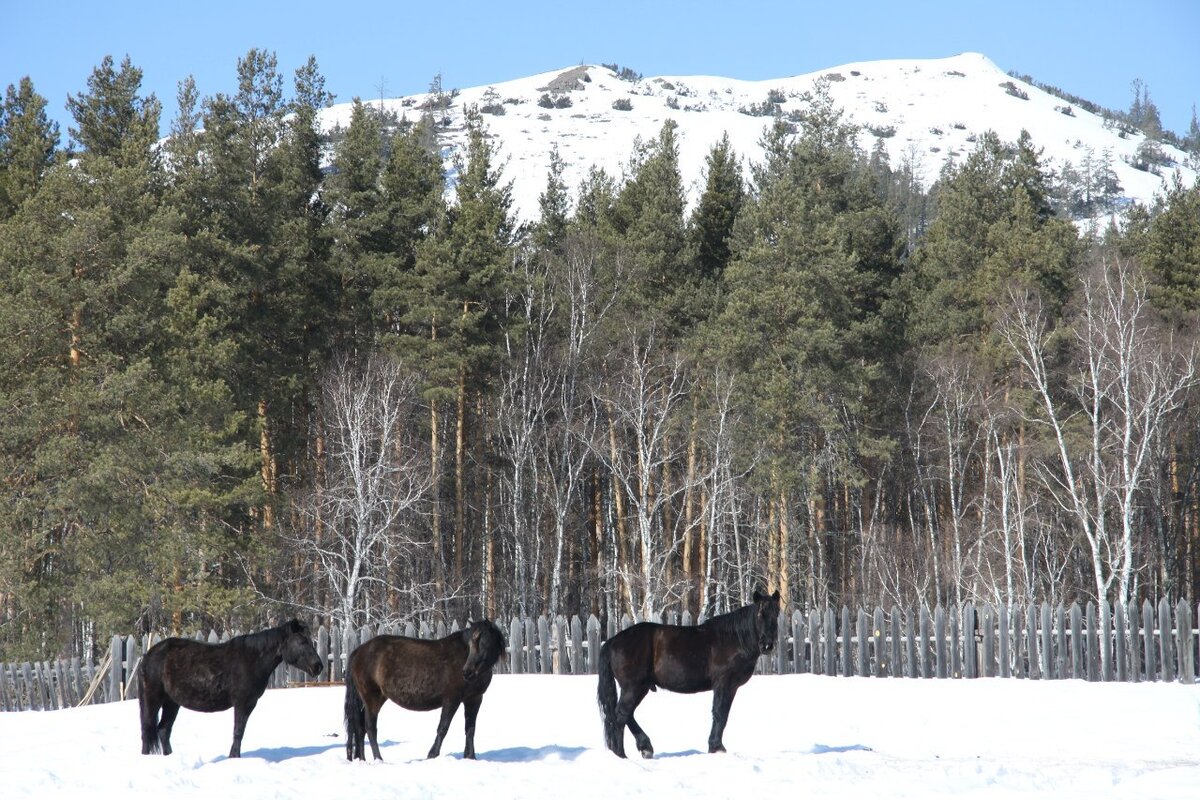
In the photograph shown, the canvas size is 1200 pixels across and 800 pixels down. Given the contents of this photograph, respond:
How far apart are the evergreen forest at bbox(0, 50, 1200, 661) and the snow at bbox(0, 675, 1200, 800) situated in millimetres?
10493

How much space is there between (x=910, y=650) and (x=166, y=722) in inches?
438

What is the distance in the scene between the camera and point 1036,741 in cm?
1262

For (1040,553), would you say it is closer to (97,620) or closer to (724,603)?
(724,603)

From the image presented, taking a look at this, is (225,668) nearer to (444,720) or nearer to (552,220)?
(444,720)

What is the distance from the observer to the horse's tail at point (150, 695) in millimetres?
Answer: 10664

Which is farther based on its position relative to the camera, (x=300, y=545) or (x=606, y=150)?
(x=606, y=150)

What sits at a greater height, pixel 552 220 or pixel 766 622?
pixel 552 220

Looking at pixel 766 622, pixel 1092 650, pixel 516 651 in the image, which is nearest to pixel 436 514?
pixel 516 651

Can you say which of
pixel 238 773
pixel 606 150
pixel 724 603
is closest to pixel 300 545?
pixel 724 603

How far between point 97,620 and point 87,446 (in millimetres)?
3464

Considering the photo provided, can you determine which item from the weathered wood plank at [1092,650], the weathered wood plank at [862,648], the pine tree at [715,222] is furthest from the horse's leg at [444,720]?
the pine tree at [715,222]

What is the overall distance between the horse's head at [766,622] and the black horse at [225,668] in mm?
3880

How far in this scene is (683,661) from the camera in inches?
426

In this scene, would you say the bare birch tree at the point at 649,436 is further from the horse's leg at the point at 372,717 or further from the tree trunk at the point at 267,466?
the horse's leg at the point at 372,717
